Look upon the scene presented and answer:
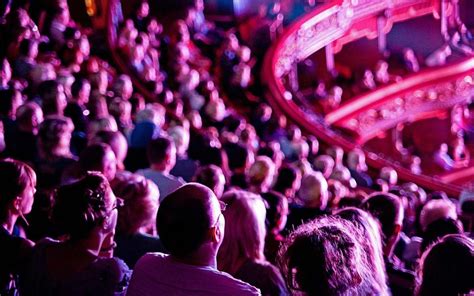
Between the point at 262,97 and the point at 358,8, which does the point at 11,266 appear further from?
the point at 358,8

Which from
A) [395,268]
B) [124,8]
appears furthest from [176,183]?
[124,8]

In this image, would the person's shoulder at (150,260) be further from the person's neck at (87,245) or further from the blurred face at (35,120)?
the blurred face at (35,120)

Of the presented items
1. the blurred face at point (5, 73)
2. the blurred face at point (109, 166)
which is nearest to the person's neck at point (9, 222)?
the blurred face at point (109, 166)

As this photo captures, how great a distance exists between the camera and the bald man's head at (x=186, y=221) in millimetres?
2492

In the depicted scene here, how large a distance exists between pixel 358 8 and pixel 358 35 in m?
0.72

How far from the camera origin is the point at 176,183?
4957 mm

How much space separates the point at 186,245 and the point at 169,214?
0.11 m

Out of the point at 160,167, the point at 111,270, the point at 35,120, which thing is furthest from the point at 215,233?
the point at 35,120

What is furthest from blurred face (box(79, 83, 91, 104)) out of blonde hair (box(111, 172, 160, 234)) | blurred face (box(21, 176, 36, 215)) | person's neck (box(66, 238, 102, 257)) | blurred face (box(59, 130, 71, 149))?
person's neck (box(66, 238, 102, 257))

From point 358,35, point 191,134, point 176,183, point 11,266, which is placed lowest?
point 11,266

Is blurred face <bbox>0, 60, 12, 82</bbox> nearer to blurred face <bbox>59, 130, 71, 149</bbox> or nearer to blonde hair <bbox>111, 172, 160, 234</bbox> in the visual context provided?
blurred face <bbox>59, 130, 71, 149</bbox>

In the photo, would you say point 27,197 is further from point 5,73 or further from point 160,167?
point 5,73

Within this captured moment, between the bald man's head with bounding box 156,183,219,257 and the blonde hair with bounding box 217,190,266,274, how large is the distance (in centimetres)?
86

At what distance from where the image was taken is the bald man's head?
8.18 feet
